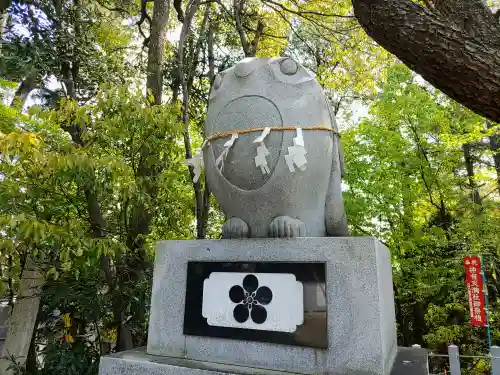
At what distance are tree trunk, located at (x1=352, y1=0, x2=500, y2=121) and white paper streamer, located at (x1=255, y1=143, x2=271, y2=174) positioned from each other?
4.66 ft

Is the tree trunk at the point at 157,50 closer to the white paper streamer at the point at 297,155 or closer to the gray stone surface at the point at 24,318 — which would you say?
the gray stone surface at the point at 24,318

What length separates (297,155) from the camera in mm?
2537

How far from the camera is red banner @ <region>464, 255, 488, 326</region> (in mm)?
6594

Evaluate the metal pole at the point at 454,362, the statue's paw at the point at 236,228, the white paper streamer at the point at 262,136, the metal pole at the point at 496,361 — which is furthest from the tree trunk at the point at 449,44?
the metal pole at the point at 496,361

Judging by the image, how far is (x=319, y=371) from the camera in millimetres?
2260

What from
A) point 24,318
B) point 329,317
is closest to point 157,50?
point 24,318

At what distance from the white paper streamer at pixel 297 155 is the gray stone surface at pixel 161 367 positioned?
4.35 feet

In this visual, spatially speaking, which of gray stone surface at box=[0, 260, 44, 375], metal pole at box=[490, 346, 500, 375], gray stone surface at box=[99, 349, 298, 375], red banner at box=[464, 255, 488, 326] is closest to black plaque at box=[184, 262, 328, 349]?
gray stone surface at box=[99, 349, 298, 375]

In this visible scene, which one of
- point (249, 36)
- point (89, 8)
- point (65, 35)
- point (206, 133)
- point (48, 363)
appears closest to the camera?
point (206, 133)

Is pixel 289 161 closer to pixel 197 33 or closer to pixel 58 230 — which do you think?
pixel 58 230

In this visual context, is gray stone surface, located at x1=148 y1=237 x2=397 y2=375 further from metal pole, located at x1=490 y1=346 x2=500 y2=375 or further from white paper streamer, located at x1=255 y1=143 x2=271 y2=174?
metal pole, located at x1=490 y1=346 x2=500 y2=375

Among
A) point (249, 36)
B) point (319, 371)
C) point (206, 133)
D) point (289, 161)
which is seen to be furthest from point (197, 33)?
point (319, 371)

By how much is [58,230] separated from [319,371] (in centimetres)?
227

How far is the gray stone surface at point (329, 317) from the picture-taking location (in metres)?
2.21
